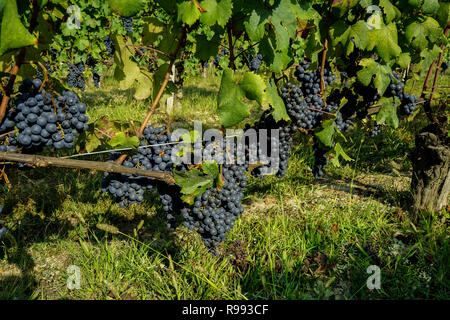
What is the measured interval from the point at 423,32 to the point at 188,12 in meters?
1.57

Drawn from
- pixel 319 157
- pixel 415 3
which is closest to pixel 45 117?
pixel 319 157

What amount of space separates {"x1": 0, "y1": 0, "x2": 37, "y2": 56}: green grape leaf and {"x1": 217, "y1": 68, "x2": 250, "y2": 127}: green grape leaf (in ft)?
2.34

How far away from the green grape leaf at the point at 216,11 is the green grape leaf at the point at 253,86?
24 cm

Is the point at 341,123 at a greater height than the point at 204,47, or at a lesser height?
lesser

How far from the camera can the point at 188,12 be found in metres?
1.21

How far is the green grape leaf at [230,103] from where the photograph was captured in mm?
1353

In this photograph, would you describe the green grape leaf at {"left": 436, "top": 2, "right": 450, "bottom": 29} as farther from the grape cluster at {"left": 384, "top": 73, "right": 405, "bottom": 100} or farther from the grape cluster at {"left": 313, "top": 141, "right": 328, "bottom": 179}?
the grape cluster at {"left": 313, "top": 141, "right": 328, "bottom": 179}

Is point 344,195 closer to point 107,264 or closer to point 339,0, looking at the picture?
point 339,0

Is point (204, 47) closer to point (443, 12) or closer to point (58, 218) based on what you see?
point (443, 12)

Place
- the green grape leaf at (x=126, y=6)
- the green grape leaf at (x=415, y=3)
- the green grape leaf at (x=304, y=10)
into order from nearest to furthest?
the green grape leaf at (x=126, y=6), the green grape leaf at (x=304, y=10), the green grape leaf at (x=415, y=3)

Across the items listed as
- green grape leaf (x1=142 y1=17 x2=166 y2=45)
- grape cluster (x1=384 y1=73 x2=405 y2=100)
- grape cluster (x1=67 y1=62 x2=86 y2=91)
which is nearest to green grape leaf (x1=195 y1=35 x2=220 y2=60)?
green grape leaf (x1=142 y1=17 x2=166 y2=45)

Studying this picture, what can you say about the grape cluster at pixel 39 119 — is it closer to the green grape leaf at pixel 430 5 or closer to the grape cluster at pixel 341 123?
the grape cluster at pixel 341 123

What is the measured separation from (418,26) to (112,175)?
6.67 ft

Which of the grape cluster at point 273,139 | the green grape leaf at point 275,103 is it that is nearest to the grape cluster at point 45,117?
the green grape leaf at point 275,103
